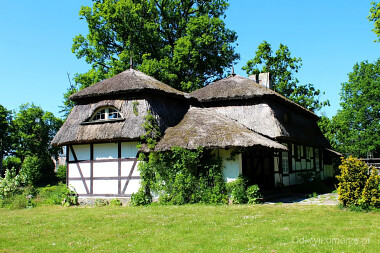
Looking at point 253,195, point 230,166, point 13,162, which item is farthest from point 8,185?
point 13,162

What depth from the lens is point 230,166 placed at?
15.7 meters

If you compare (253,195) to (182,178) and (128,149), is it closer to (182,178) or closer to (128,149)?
(182,178)

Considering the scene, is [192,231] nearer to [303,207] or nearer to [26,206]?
[303,207]

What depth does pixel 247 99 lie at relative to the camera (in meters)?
20.2

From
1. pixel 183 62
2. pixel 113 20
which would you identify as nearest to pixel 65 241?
pixel 183 62

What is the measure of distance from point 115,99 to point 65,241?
33.7 feet

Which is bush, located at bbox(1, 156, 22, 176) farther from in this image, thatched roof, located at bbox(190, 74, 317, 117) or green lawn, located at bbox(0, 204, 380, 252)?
green lawn, located at bbox(0, 204, 380, 252)

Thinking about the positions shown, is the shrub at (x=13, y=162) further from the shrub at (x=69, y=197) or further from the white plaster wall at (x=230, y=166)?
the white plaster wall at (x=230, y=166)

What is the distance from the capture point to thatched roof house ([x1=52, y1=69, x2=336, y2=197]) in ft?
53.2

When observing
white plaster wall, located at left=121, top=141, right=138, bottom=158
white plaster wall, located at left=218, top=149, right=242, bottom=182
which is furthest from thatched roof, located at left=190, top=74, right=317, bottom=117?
white plaster wall, located at left=121, top=141, right=138, bottom=158

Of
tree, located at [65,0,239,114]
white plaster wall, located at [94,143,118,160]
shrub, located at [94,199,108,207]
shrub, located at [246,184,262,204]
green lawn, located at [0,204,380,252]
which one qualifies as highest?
tree, located at [65,0,239,114]

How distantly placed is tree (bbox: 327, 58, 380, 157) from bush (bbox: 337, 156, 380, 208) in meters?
30.9

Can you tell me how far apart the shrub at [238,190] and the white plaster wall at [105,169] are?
215 inches

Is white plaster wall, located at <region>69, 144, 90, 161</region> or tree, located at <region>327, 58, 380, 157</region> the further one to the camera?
tree, located at <region>327, 58, 380, 157</region>
